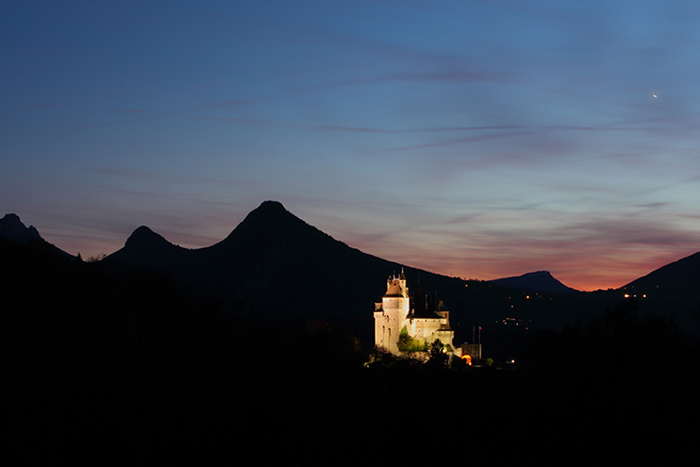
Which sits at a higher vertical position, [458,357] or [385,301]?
[385,301]

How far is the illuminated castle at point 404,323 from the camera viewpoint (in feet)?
459

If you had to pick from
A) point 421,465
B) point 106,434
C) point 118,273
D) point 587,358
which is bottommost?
point 421,465

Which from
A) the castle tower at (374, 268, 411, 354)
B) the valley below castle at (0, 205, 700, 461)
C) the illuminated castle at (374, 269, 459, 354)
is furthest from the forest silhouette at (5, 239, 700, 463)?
the castle tower at (374, 268, 411, 354)

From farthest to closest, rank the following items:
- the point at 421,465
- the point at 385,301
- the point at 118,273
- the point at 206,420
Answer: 1. the point at 385,301
2. the point at 118,273
3. the point at 421,465
4. the point at 206,420

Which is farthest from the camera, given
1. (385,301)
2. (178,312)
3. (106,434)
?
(385,301)

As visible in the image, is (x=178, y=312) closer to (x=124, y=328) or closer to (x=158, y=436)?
(x=124, y=328)

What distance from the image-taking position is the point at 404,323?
468ft

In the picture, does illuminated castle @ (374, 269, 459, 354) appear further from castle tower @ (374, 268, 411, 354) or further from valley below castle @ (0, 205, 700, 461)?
valley below castle @ (0, 205, 700, 461)

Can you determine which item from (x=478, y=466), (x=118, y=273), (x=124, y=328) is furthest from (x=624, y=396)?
(x=118, y=273)

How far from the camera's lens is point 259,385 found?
145 ft

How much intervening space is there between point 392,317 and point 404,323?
255 cm

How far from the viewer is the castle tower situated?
14262 cm

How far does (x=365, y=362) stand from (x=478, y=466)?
87586 mm

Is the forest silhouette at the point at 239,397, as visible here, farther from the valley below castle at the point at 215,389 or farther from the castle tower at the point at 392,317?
the castle tower at the point at 392,317
